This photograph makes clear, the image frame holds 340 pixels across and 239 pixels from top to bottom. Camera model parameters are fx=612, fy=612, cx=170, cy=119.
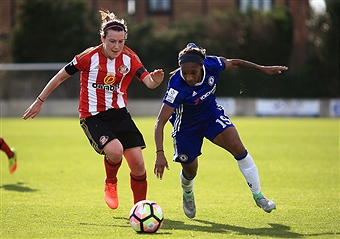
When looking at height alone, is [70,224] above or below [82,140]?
above

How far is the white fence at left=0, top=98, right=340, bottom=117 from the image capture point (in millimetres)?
32681

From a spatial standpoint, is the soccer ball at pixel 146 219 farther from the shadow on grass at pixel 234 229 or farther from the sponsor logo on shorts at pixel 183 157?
the sponsor logo on shorts at pixel 183 157

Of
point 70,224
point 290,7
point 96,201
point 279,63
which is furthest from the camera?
point 290,7

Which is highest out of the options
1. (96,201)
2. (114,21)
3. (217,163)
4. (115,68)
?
(114,21)

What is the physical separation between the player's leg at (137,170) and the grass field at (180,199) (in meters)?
0.33

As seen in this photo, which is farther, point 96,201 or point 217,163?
point 217,163

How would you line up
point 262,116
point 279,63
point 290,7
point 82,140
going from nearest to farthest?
point 82,140 < point 262,116 < point 279,63 < point 290,7

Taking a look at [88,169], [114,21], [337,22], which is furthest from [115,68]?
[337,22]

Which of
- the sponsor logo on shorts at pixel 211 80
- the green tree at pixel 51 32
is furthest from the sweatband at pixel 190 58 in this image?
the green tree at pixel 51 32

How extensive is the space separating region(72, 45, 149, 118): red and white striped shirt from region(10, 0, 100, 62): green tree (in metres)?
32.0

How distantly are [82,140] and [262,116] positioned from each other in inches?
627

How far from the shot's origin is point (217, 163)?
42.2ft

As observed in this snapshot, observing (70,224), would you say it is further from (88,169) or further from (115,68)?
(88,169)

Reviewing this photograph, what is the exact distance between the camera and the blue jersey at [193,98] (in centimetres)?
608
